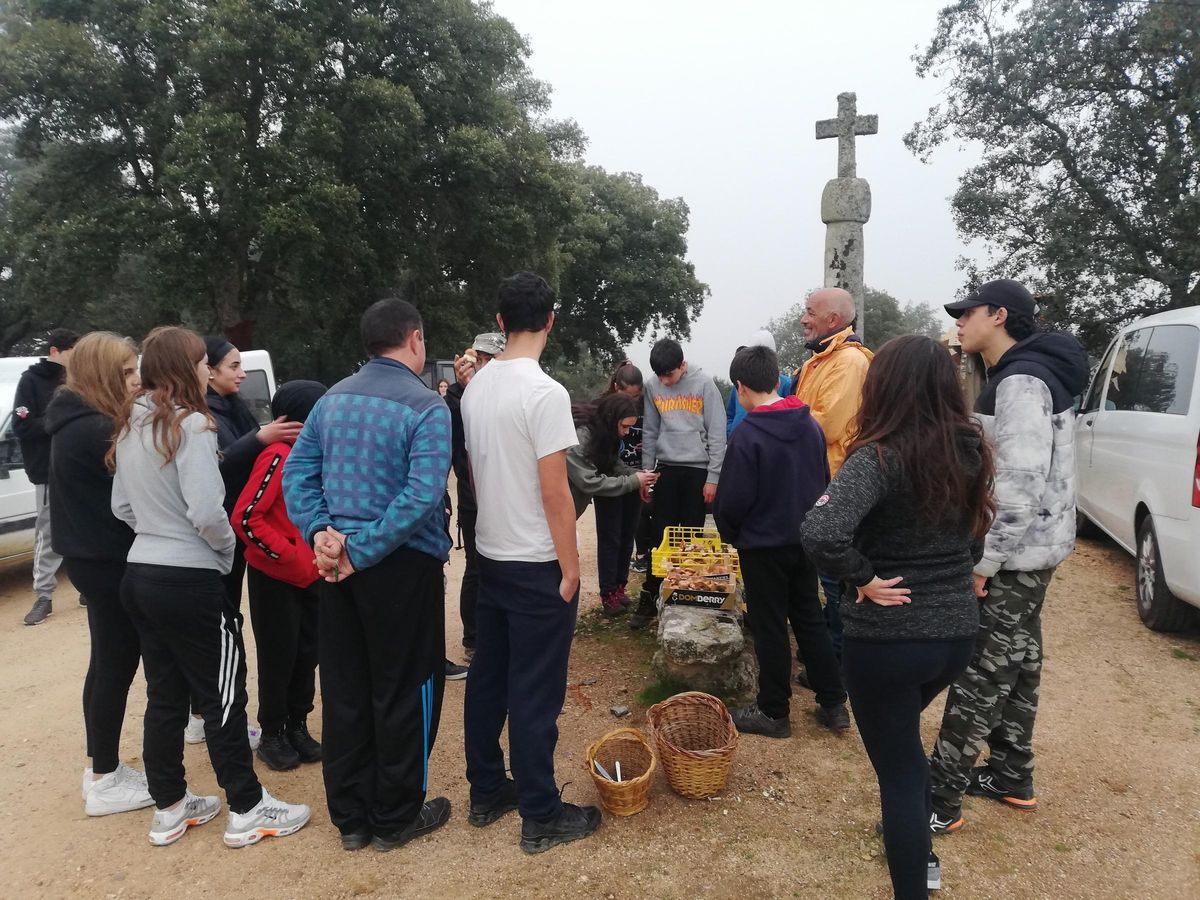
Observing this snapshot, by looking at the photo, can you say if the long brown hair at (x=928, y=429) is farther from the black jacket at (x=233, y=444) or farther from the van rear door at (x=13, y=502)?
the van rear door at (x=13, y=502)

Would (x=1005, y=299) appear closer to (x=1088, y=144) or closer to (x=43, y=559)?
(x=43, y=559)

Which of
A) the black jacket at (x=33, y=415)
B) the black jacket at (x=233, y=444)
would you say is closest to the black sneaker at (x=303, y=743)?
the black jacket at (x=233, y=444)

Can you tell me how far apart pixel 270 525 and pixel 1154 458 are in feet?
16.5

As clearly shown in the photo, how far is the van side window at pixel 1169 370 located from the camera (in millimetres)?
4225

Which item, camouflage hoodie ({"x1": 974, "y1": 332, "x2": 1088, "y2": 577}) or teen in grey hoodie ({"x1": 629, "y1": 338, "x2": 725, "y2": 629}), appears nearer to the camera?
camouflage hoodie ({"x1": 974, "y1": 332, "x2": 1088, "y2": 577})

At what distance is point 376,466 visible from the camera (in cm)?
245

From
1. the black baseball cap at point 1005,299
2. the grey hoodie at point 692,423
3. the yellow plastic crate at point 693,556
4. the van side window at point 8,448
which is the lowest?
the yellow plastic crate at point 693,556

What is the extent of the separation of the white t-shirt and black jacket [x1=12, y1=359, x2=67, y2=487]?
4.16 m

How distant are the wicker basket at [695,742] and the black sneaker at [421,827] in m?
0.90

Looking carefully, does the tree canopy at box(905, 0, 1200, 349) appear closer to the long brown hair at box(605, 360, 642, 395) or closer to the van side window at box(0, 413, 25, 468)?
the long brown hair at box(605, 360, 642, 395)

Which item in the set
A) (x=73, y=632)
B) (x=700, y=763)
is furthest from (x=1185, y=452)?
(x=73, y=632)

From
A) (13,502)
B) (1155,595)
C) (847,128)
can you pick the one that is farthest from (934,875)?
(13,502)

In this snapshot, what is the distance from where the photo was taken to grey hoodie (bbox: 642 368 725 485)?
190 inches

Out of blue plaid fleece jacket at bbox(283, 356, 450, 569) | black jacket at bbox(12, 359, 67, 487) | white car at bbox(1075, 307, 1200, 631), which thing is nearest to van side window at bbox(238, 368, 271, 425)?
black jacket at bbox(12, 359, 67, 487)
